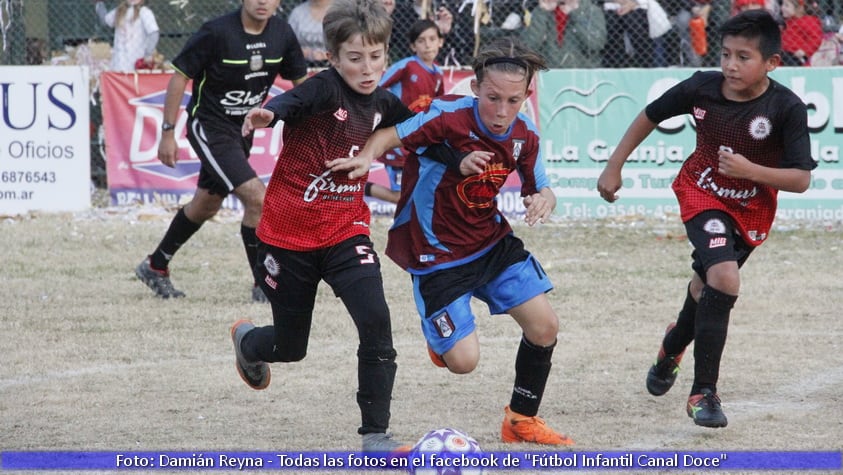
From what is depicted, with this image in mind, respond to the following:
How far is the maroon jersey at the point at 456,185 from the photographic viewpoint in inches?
201

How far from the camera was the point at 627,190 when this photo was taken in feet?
40.6

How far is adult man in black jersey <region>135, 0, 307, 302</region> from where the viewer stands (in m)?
7.93

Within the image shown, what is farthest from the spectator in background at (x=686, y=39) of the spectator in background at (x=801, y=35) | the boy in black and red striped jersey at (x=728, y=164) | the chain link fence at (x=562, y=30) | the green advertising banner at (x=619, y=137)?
the boy in black and red striped jersey at (x=728, y=164)

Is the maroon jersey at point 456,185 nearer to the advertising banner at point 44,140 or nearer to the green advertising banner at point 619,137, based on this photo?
the green advertising banner at point 619,137

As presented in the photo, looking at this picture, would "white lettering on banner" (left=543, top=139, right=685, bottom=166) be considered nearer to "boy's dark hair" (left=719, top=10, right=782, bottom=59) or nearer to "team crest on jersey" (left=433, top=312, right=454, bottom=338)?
"boy's dark hair" (left=719, top=10, right=782, bottom=59)

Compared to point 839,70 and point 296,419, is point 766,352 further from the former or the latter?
point 839,70

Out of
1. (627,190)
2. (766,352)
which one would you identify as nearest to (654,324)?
(766,352)

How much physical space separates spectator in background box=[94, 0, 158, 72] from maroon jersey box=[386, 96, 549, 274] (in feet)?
29.5

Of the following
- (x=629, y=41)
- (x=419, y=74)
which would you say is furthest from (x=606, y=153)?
(x=419, y=74)

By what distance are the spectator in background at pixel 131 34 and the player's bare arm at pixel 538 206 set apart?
933 centimetres

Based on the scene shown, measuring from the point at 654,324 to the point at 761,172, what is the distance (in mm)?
2686

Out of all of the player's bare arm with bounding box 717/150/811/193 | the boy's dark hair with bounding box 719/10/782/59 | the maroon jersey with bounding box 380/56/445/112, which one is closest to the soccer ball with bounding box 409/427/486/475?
the player's bare arm with bounding box 717/150/811/193

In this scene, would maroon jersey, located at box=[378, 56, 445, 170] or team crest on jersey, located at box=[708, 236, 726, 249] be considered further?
maroon jersey, located at box=[378, 56, 445, 170]

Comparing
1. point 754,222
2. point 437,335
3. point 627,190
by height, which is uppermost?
point 754,222
